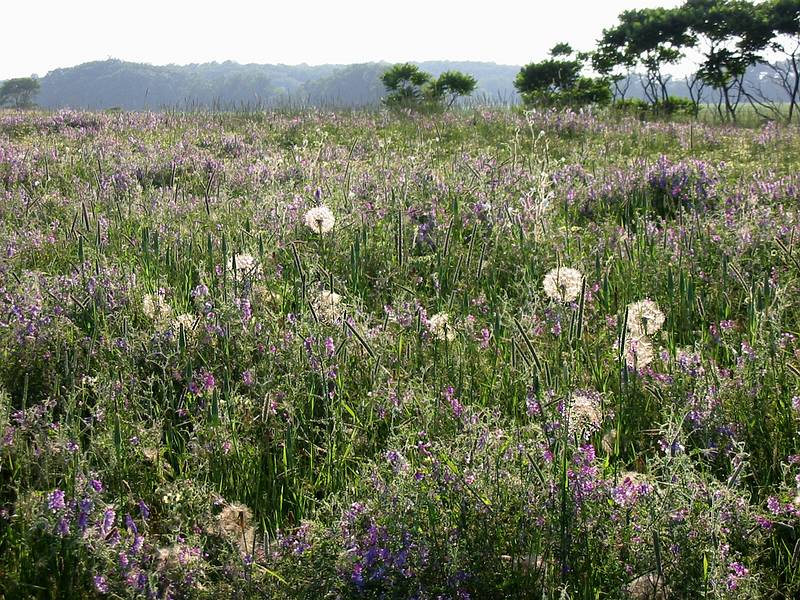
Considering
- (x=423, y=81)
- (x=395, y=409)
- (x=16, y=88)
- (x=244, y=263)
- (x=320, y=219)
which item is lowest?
(x=395, y=409)

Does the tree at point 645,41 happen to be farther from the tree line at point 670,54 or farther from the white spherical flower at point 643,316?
the white spherical flower at point 643,316

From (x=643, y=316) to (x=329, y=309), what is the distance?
148 centimetres

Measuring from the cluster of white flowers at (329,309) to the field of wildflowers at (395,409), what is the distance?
2 cm

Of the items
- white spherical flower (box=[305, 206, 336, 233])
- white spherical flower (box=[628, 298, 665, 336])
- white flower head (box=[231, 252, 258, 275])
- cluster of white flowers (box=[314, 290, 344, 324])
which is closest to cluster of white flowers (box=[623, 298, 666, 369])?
white spherical flower (box=[628, 298, 665, 336])

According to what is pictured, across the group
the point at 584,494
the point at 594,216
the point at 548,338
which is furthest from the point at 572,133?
the point at 584,494

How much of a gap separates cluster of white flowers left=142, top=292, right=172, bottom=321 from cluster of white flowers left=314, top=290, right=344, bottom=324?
80cm

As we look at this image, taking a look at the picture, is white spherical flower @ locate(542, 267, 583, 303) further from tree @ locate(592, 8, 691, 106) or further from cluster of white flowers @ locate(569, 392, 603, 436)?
tree @ locate(592, 8, 691, 106)

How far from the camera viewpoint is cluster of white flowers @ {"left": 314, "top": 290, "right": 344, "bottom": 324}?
9.76 feet

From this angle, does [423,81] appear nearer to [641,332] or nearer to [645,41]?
[645,41]

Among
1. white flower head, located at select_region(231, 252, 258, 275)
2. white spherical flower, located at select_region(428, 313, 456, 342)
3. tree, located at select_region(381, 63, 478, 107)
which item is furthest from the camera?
tree, located at select_region(381, 63, 478, 107)

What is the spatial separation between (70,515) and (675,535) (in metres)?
1.77

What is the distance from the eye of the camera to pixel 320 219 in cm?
432

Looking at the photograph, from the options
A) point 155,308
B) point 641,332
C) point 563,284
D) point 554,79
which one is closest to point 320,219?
point 155,308

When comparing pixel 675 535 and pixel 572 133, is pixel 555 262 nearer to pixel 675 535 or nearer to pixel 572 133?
pixel 675 535
